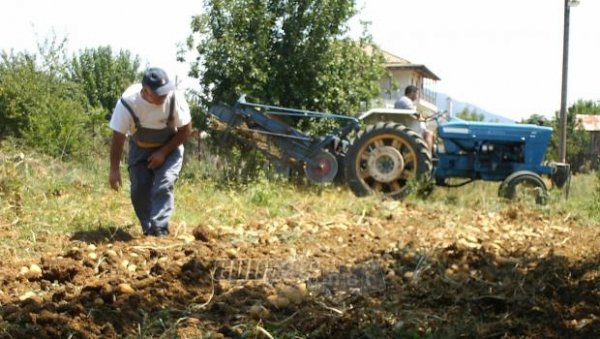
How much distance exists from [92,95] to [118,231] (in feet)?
96.5

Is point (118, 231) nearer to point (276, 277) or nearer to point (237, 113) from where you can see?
point (276, 277)

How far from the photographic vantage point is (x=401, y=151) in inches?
433

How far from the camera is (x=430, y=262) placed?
4.91m

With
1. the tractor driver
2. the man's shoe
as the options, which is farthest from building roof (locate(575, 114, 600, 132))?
the man's shoe

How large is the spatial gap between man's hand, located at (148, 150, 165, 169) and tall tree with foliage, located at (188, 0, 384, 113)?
728 centimetres

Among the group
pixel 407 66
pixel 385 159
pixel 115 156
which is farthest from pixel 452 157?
pixel 407 66

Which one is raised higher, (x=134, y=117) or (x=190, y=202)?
(x=134, y=117)

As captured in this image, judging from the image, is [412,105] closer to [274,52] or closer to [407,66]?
[274,52]

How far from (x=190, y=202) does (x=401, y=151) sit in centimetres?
364

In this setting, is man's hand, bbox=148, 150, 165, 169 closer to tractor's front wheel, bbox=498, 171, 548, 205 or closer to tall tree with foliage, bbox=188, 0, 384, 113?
tractor's front wheel, bbox=498, 171, 548, 205

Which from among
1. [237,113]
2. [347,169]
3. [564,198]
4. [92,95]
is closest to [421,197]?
[347,169]

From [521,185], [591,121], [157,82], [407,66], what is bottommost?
[521,185]

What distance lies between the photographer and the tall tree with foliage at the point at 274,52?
13.9m

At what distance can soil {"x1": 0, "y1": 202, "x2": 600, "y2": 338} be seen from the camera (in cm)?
377
